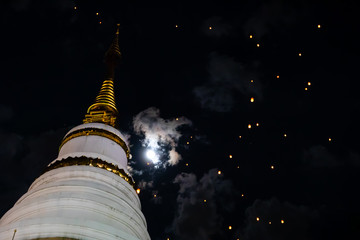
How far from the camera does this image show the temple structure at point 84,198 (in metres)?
7.66

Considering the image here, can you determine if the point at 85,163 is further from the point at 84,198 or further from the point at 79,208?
the point at 79,208

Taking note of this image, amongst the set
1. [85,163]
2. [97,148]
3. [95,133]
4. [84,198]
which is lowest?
[84,198]

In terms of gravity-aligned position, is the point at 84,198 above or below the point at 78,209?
above

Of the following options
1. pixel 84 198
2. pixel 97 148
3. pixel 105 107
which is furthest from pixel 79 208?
pixel 105 107

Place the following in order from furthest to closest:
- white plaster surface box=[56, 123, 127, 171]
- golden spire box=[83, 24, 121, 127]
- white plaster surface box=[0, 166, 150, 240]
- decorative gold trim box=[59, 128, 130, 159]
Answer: golden spire box=[83, 24, 121, 127] → decorative gold trim box=[59, 128, 130, 159] → white plaster surface box=[56, 123, 127, 171] → white plaster surface box=[0, 166, 150, 240]

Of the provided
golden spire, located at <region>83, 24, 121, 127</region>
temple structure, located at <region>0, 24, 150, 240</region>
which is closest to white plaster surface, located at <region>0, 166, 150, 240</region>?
temple structure, located at <region>0, 24, 150, 240</region>

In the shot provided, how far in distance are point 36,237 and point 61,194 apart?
1680 millimetres

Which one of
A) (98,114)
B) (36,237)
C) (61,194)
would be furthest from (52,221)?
(98,114)

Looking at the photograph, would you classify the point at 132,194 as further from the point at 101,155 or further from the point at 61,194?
the point at 61,194

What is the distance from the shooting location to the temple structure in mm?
7664

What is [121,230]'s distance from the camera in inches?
336

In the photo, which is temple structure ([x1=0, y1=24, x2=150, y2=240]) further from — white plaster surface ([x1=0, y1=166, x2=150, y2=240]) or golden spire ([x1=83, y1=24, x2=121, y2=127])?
golden spire ([x1=83, y1=24, x2=121, y2=127])

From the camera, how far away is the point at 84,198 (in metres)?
8.95

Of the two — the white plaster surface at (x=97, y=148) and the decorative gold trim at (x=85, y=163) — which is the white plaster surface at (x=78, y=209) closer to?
the decorative gold trim at (x=85, y=163)
